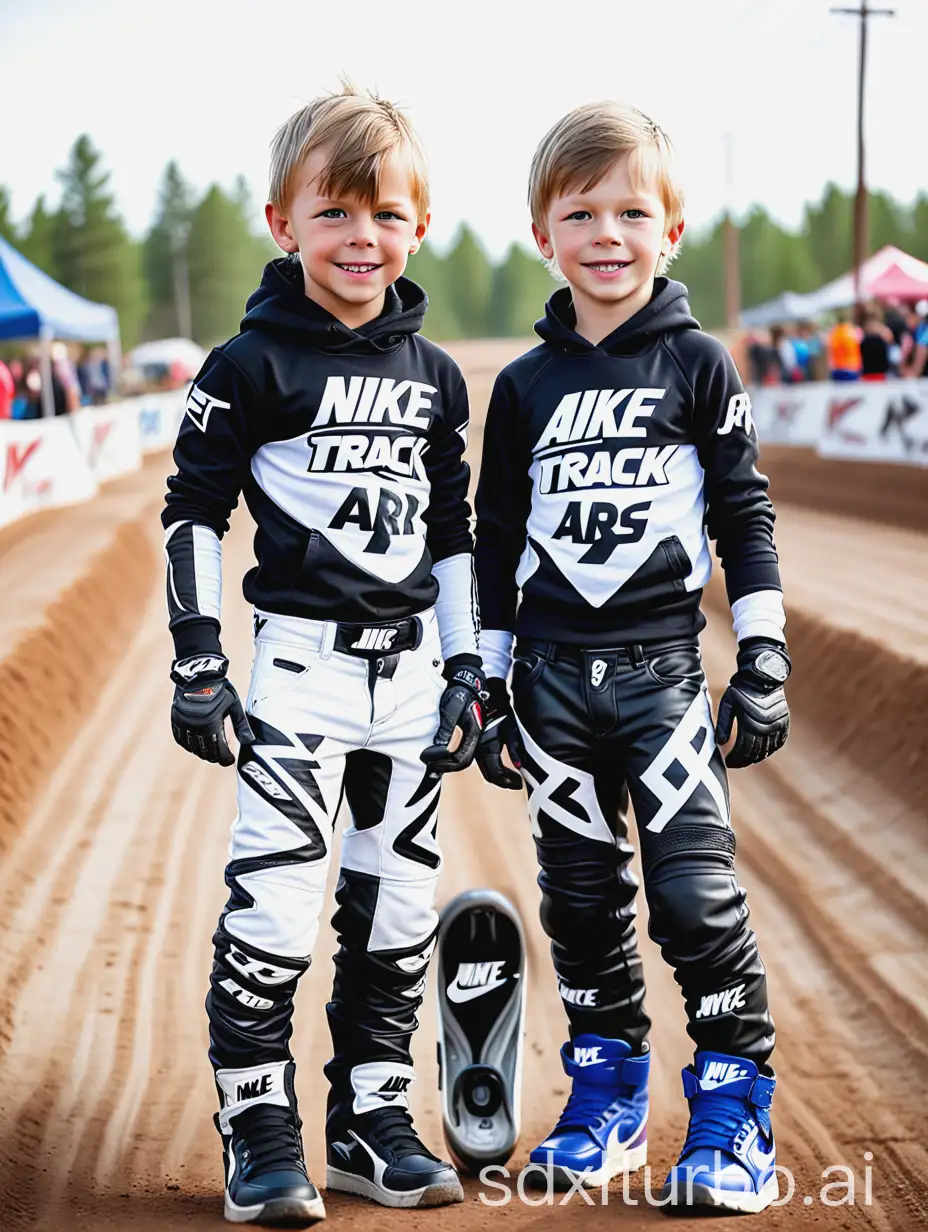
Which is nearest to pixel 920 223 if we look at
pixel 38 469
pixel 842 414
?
pixel 842 414

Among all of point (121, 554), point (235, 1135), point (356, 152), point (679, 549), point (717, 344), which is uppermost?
point (356, 152)

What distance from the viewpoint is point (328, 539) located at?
3.23 metres

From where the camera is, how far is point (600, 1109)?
350 centimetres

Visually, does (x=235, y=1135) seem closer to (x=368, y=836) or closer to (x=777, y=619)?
(x=368, y=836)

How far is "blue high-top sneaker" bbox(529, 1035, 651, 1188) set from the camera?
136 inches

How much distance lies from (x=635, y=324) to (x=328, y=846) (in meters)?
1.47

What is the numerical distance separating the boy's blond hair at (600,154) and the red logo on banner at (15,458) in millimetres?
12629

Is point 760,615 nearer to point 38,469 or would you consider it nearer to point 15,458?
point 15,458

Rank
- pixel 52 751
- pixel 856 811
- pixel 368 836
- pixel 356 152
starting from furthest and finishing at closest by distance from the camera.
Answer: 1. pixel 52 751
2. pixel 856 811
3. pixel 368 836
4. pixel 356 152

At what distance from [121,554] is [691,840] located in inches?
439

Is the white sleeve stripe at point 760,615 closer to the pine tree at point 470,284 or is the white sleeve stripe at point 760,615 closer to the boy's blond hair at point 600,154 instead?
the boy's blond hair at point 600,154

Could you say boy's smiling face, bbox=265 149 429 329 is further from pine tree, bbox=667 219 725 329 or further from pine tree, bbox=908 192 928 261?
pine tree, bbox=667 219 725 329

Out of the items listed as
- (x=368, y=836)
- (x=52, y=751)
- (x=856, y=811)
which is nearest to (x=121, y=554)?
(x=52, y=751)

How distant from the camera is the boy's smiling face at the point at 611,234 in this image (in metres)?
3.23
